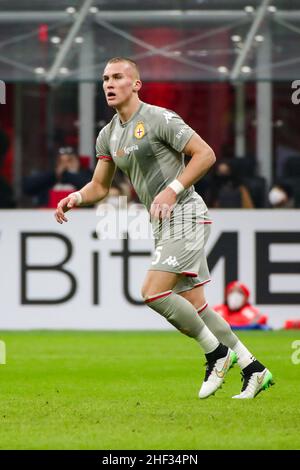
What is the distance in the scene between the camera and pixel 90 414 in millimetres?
8695

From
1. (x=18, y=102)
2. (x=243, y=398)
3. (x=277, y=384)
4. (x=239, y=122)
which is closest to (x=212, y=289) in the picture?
(x=239, y=122)

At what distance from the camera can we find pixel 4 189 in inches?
723

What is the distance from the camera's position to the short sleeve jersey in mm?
9250

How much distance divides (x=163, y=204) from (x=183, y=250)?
0.48 meters

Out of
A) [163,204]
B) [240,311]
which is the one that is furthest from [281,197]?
[163,204]

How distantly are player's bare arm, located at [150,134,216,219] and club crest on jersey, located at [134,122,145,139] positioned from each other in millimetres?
343

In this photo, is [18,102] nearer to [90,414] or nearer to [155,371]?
[155,371]

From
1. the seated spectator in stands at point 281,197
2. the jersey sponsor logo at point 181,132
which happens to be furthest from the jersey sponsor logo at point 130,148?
the seated spectator in stands at point 281,197

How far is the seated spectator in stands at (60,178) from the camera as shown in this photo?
58.6 feet

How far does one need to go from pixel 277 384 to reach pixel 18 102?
31.8 feet

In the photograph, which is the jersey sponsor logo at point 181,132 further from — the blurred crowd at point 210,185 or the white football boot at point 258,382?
the blurred crowd at point 210,185

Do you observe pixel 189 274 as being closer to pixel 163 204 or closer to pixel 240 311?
pixel 163 204

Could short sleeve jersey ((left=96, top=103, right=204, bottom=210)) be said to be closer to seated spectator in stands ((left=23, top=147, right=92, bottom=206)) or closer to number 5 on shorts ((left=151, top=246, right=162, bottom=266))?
number 5 on shorts ((left=151, top=246, right=162, bottom=266))

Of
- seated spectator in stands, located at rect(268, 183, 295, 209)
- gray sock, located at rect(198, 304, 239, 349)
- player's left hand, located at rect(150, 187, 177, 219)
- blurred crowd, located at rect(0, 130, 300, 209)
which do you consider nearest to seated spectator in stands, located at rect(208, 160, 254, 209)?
blurred crowd, located at rect(0, 130, 300, 209)
